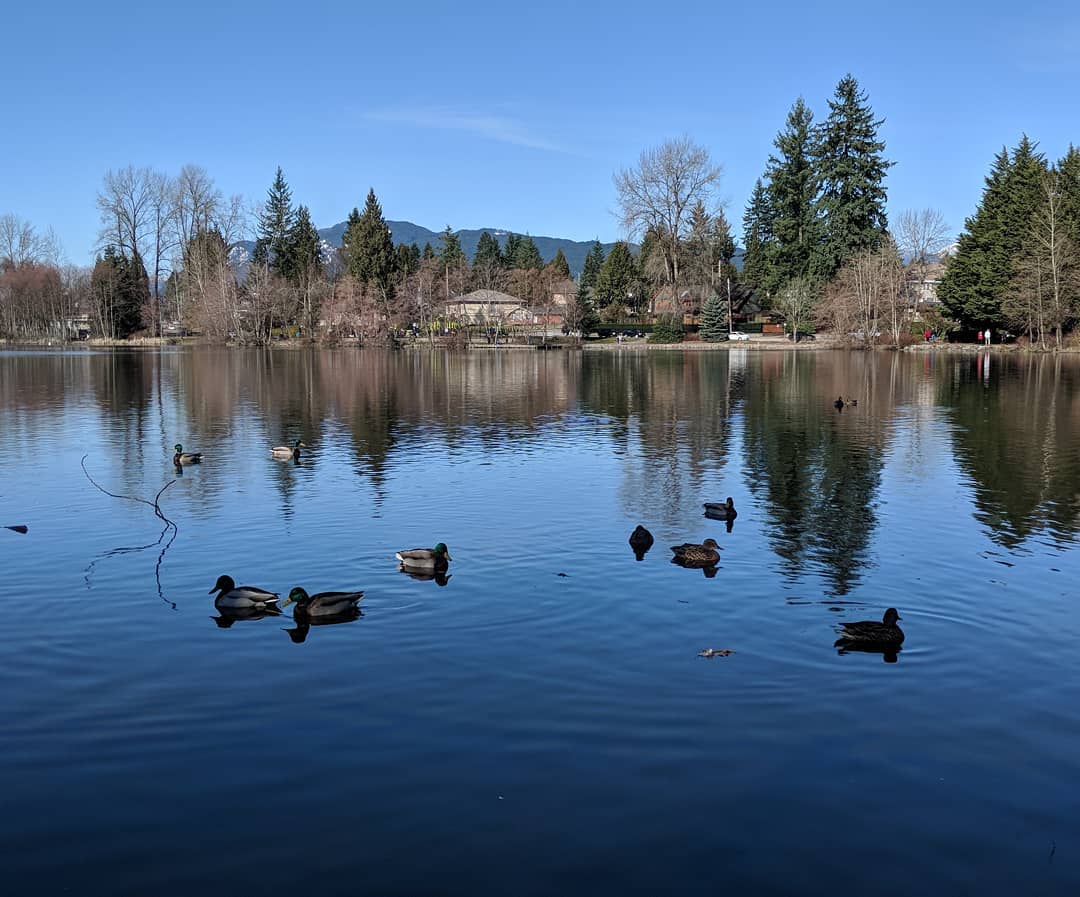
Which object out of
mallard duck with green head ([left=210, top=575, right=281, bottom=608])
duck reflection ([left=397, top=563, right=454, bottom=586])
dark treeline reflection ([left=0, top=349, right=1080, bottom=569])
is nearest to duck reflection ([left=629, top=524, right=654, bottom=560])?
Answer: dark treeline reflection ([left=0, top=349, right=1080, bottom=569])

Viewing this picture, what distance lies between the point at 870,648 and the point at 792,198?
3830 inches

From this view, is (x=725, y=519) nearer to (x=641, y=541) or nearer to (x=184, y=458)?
(x=641, y=541)

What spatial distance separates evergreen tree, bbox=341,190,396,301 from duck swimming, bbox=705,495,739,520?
92938 mm

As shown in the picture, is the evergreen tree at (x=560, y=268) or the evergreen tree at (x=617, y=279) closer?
the evergreen tree at (x=617, y=279)

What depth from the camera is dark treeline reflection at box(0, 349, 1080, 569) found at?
60.0 feet

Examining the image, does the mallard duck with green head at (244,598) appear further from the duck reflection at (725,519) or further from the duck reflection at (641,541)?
the duck reflection at (725,519)

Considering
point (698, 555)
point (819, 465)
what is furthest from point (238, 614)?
point (819, 465)

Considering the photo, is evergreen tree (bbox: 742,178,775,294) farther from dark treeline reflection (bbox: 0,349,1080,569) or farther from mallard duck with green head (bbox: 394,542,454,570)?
mallard duck with green head (bbox: 394,542,454,570)

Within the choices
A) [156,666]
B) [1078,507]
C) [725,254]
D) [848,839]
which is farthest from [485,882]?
[725,254]

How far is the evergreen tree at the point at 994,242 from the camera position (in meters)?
70.8

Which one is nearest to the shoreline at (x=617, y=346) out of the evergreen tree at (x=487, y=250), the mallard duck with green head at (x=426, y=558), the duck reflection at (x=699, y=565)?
the evergreen tree at (x=487, y=250)

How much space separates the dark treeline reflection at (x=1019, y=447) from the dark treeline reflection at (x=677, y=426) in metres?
0.08

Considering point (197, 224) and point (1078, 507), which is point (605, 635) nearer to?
point (1078, 507)

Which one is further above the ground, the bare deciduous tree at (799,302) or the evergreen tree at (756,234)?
the evergreen tree at (756,234)
